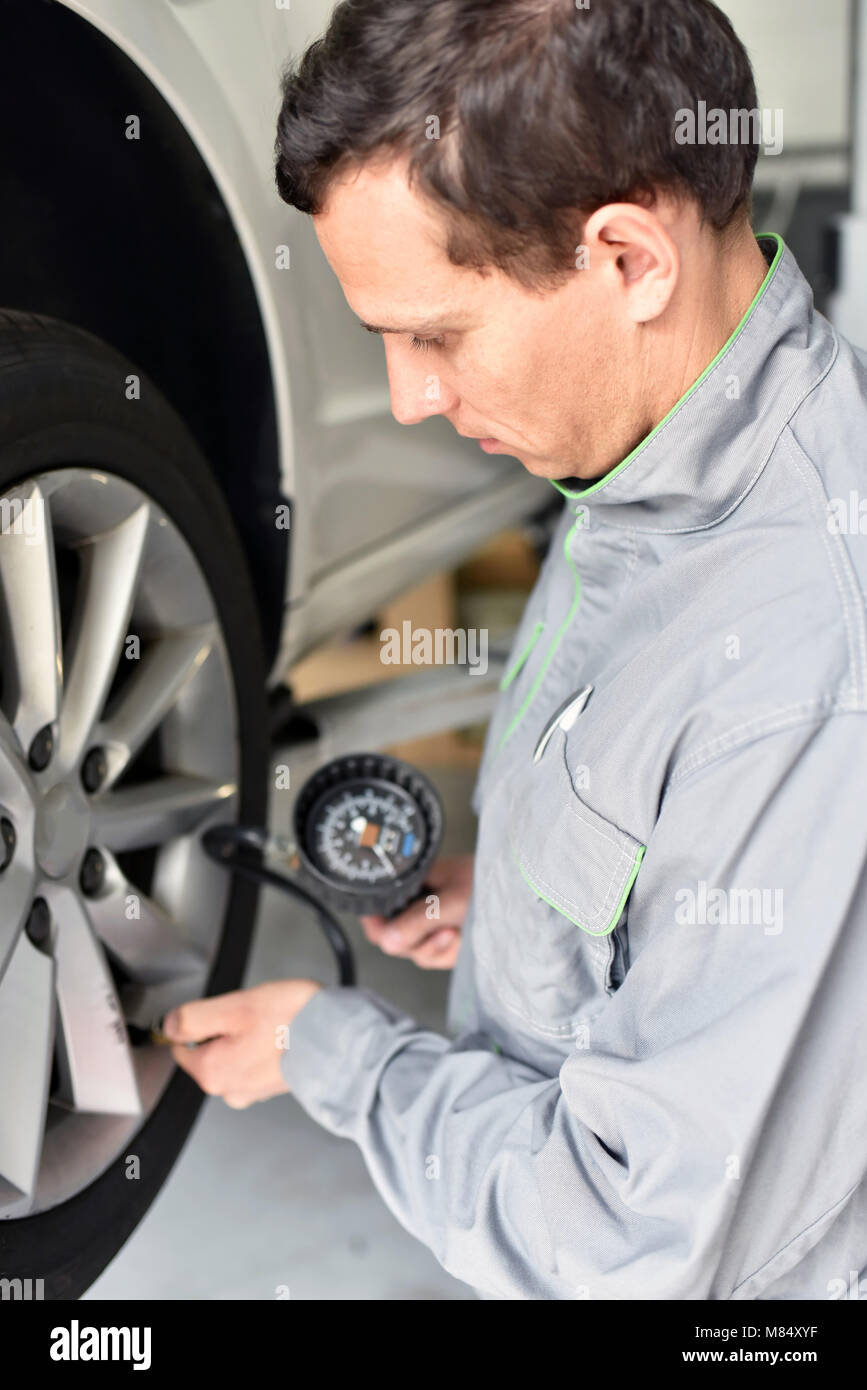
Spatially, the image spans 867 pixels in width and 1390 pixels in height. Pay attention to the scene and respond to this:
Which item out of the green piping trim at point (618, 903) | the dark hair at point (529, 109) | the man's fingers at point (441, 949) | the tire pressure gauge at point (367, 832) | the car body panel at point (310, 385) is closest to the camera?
the dark hair at point (529, 109)

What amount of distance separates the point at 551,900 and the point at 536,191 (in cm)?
46

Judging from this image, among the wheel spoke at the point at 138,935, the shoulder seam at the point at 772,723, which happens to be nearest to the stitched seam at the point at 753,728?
the shoulder seam at the point at 772,723

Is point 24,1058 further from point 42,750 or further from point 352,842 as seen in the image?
point 352,842

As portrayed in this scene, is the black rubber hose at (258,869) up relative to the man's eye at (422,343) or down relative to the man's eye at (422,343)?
down

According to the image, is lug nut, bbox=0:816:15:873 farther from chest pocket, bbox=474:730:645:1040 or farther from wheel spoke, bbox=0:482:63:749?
chest pocket, bbox=474:730:645:1040

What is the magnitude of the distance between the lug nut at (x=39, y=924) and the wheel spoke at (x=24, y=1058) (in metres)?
0.02

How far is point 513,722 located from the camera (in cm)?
106

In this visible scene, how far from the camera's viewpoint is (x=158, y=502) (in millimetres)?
1117

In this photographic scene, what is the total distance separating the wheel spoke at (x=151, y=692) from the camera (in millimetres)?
1154

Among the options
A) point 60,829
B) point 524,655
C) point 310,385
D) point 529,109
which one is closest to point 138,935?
point 60,829

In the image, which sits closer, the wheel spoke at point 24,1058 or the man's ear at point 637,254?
the man's ear at point 637,254

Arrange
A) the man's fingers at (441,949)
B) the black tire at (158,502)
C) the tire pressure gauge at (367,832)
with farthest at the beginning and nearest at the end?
the man's fingers at (441,949), the tire pressure gauge at (367,832), the black tire at (158,502)

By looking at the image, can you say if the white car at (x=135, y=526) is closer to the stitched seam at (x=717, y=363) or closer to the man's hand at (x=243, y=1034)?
the man's hand at (x=243, y=1034)
